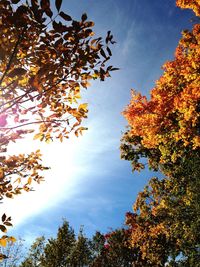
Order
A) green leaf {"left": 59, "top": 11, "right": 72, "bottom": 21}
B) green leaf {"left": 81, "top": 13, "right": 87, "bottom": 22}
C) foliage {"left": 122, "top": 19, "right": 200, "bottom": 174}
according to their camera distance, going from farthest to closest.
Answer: foliage {"left": 122, "top": 19, "right": 200, "bottom": 174} < green leaf {"left": 81, "top": 13, "right": 87, "bottom": 22} < green leaf {"left": 59, "top": 11, "right": 72, "bottom": 21}

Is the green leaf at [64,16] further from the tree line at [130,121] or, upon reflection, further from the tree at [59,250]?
the tree at [59,250]

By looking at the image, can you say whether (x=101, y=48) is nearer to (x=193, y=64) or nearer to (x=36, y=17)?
(x=36, y=17)

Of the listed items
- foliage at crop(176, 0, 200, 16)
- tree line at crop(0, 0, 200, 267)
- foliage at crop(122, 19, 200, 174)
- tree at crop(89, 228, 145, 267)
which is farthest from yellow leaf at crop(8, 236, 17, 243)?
tree at crop(89, 228, 145, 267)

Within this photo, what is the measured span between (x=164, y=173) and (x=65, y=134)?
15847 millimetres

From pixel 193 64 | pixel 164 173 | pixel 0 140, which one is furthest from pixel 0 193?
pixel 164 173

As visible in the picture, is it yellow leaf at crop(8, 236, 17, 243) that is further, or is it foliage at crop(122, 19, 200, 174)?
foliage at crop(122, 19, 200, 174)

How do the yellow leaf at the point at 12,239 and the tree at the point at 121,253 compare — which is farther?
the tree at the point at 121,253

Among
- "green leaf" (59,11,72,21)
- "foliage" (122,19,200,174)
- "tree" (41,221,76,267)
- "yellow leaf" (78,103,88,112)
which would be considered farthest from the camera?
"tree" (41,221,76,267)

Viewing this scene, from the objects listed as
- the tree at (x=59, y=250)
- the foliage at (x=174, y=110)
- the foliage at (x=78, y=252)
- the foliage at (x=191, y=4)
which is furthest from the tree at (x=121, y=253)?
the foliage at (x=191, y=4)

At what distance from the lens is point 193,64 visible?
43.9 ft

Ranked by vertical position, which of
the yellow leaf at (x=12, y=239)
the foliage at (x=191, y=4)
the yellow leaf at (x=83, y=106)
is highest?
the foliage at (x=191, y=4)

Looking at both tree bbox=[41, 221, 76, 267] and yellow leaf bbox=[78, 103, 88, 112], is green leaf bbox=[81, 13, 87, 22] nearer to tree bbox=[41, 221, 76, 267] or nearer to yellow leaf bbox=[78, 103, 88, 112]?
yellow leaf bbox=[78, 103, 88, 112]

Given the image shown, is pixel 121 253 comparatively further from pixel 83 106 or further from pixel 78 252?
pixel 83 106

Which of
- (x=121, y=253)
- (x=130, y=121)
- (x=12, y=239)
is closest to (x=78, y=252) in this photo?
(x=121, y=253)
